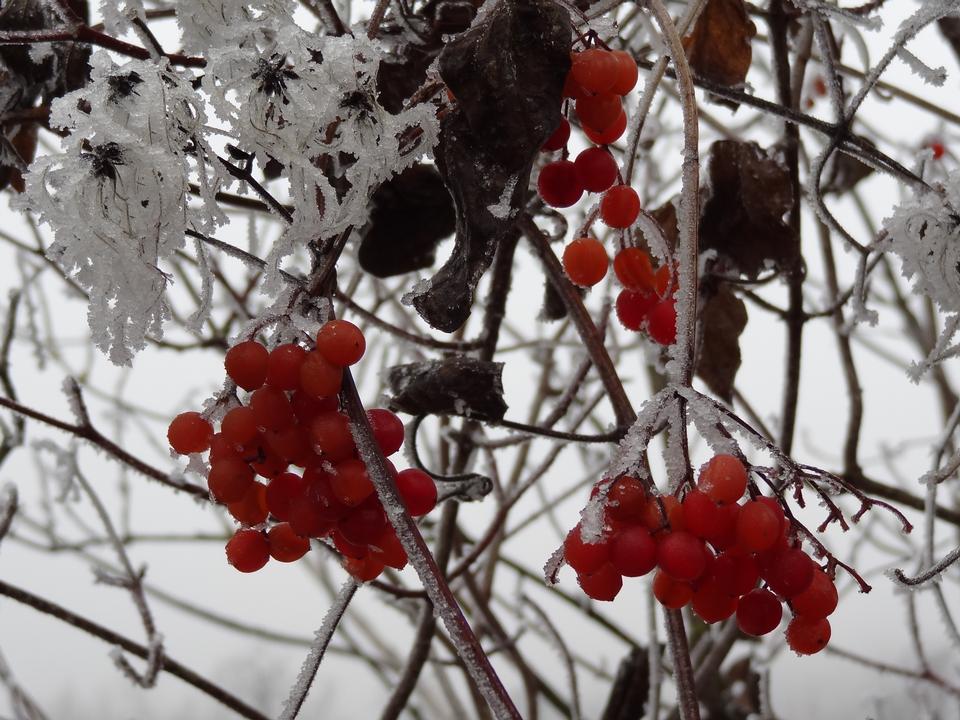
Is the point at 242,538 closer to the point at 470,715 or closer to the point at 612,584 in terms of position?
the point at 612,584

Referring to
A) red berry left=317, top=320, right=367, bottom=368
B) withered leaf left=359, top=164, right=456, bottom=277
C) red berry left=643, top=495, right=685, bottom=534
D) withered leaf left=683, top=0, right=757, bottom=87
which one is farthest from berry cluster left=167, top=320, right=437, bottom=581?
withered leaf left=683, top=0, right=757, bottom=87

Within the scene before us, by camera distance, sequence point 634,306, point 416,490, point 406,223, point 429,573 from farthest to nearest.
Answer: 1. point 406,223
2. point 634,306
3. point 416,490
4. point 429,573

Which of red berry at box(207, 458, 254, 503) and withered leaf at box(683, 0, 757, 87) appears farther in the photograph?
withered leaf at box(683, 0, 757, 87)

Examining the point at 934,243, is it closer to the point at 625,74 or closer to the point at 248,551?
the point at 625,74

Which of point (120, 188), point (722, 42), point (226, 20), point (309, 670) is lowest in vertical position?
point (309, 670)

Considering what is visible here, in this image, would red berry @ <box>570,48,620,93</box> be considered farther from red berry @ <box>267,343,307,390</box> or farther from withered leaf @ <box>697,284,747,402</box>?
withered leaf @ <box>697,284,747,402</box>

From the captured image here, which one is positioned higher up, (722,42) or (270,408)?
(722,42)

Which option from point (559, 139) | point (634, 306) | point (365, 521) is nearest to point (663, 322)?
point (634, 306)

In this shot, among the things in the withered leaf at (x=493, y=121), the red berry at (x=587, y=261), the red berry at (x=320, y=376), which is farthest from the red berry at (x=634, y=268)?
the red berry at (x=320, y=376)

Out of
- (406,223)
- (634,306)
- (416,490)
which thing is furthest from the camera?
(406,223)
